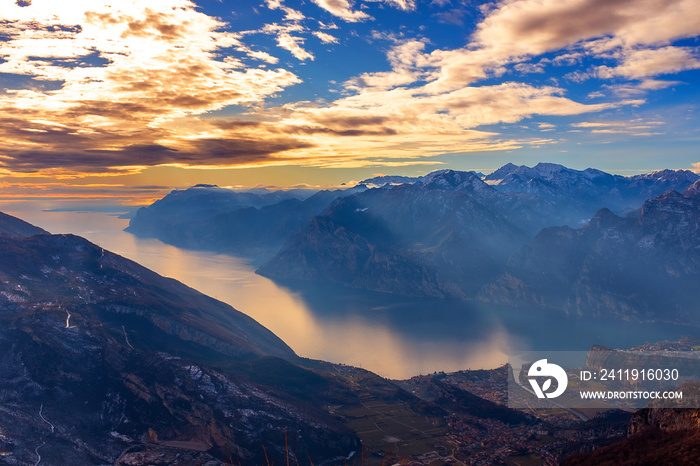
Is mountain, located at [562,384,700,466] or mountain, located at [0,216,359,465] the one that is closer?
Result: mountain, located at [562,384,700,466]

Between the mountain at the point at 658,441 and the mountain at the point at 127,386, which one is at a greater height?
the mountain at the point at 658,441

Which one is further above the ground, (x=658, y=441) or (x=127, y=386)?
(x=658, y=441)

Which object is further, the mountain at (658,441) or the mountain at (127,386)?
the mountain at (127,386)

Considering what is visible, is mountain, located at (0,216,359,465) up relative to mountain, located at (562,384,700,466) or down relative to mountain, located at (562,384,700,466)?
down

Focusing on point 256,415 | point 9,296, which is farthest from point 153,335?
point 256,415

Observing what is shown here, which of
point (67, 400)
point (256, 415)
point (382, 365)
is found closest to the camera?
point (67, 400)

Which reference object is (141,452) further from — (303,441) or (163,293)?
(163,293)

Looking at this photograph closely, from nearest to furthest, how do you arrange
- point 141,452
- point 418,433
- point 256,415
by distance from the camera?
point 141,452 → point 256,415 → point 418,433

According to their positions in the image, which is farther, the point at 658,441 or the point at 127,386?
the point at 127,386
